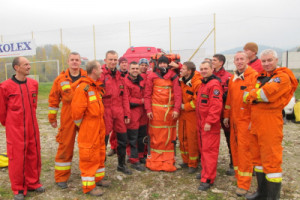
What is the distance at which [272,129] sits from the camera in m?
3.19

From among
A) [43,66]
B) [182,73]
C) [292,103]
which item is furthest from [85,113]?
[43,66]

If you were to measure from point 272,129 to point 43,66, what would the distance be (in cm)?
2300

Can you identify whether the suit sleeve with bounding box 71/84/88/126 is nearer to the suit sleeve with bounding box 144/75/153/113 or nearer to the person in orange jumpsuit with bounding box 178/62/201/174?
the suit sleeve with bounding box 144/75/153/113

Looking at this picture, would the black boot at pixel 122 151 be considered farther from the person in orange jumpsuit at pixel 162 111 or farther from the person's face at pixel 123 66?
the person's face at pixel 123 66

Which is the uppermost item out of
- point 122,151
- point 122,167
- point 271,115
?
point 271,115

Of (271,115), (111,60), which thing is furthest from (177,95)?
(271,115)

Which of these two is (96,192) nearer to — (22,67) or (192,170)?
(192,170)

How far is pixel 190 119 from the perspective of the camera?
15.3 ft

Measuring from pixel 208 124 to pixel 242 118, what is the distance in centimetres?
53

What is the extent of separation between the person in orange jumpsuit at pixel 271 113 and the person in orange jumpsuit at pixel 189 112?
1330mm

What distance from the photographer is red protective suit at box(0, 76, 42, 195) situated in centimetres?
363

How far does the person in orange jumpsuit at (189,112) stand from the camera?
15.1ft

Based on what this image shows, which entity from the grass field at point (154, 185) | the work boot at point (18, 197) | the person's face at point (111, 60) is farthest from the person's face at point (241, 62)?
the work boot at point (18, 197)

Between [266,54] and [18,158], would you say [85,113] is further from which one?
[266,54]
